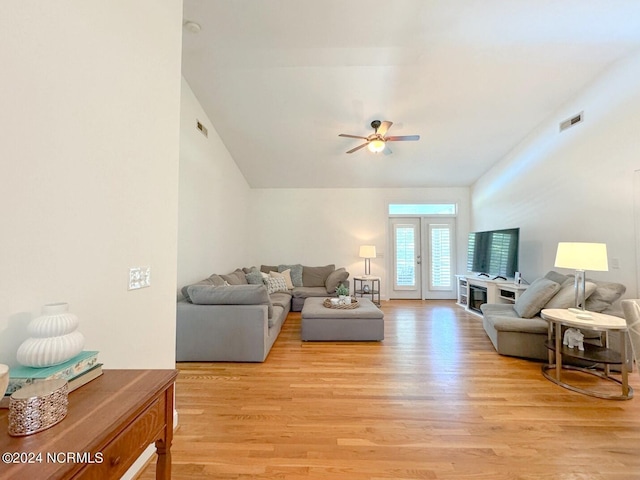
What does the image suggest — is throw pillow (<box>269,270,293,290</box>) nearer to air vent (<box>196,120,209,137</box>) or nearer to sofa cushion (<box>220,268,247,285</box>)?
sofa cushion (<box>220,268,247,285</box>)

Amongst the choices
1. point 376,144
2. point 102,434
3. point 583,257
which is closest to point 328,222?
point 376,144

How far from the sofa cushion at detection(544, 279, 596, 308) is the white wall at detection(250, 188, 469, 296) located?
11.1 ft

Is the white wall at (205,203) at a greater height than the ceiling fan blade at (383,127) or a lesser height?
lesser

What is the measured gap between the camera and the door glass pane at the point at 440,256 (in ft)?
22.0

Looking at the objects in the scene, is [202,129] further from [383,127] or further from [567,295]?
[567,295]

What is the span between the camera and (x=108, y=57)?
1.39 m

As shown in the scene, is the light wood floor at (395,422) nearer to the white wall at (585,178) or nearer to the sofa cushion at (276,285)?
the white wall at (585,178)

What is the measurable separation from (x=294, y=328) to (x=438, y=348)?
2.10 metres

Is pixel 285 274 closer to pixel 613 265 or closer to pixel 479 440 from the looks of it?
Result: pixel 479 440

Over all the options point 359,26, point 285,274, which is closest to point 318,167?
point 285,274

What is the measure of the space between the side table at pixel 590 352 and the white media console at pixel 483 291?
4.86 feet

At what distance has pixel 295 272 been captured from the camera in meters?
6.31

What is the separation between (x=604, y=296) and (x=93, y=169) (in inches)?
177

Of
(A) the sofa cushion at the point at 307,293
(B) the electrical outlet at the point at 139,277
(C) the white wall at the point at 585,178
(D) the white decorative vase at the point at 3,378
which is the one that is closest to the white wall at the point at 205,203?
(A) the sofa cushion at the point at 307,293
